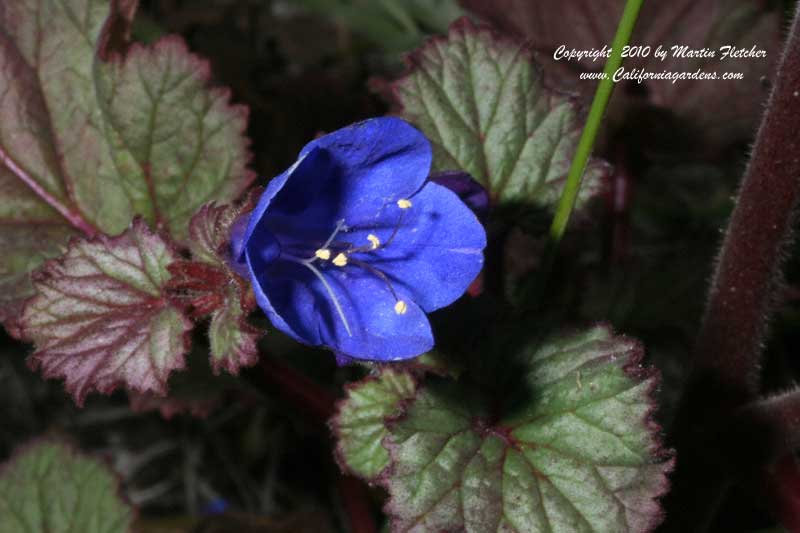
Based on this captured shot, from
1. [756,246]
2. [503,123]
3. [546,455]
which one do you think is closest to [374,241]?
[546,455]

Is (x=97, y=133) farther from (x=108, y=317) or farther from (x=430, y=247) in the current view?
(x=430, y=247)

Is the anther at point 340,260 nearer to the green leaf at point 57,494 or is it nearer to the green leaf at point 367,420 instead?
the green leaf at point 367,420

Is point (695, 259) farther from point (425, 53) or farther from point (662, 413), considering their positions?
point (425, 53)

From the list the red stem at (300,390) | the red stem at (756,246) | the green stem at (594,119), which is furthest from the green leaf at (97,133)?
the red stem at (756,246)

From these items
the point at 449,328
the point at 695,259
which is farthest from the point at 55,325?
the point at 695,259

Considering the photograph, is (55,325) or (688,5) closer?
(55,325)

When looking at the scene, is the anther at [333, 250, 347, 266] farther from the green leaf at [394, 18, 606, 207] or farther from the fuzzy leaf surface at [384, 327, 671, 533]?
the green leaf at [394, 18, 606, 207]

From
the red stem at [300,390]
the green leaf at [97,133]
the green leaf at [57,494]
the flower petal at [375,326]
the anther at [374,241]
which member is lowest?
the green leaf at [57,494]
